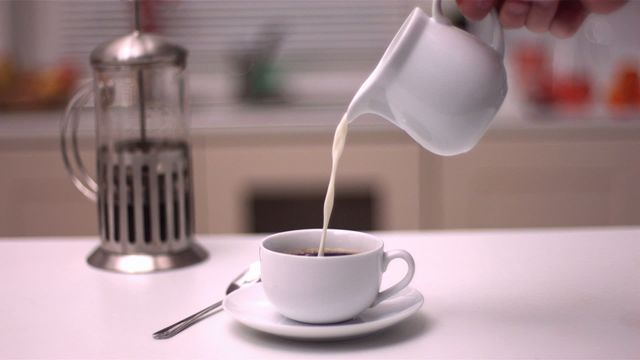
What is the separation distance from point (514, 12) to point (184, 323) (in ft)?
1.94

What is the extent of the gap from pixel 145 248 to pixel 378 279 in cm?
42

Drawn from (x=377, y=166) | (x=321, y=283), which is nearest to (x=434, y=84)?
(x=321, y=283)

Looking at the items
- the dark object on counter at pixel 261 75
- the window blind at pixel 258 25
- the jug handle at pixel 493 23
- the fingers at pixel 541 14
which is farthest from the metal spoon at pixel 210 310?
the window blind at pixel 258 25

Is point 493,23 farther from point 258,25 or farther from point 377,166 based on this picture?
point 258,25

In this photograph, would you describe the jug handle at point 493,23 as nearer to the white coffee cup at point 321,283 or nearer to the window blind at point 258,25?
the white coffee cup at point 321,283

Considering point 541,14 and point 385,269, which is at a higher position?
point 541,14

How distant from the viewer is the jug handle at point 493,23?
0.87 metres

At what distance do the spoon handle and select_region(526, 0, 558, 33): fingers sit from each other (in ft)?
1.89

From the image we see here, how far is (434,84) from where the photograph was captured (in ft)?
2.79

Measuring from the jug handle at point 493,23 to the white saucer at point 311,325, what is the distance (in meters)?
0.28

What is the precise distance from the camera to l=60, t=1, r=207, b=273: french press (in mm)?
1116

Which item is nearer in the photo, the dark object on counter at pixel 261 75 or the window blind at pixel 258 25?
the dark object on counter at pixel 261 75

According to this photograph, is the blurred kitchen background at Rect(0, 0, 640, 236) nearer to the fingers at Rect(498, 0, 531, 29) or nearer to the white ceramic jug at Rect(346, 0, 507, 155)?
the fingers at Rect(498, 0, 531, 29)

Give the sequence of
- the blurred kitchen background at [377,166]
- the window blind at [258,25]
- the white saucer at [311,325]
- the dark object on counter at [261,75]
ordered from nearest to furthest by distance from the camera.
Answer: the white saucer at [311,325], the blurred kitchen background at [377,166], the dark object on counter at [261,75], the window blind at [258,25]
